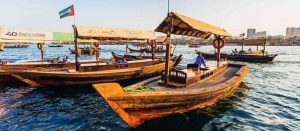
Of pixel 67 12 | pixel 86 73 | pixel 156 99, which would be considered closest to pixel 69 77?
pixel 86 73

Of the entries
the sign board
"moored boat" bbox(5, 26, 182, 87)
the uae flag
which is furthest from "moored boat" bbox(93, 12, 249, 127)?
the sign board

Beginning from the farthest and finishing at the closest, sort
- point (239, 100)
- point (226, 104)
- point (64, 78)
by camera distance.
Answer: point (64, 78) → point (239, 100) → point (226, 104)

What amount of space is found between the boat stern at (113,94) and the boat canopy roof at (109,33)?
7.98 m

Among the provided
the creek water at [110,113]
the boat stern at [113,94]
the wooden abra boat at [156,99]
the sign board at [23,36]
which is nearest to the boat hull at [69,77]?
the creek water at [110,113]

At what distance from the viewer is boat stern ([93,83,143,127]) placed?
6863 millimetres

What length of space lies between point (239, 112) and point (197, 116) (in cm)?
258

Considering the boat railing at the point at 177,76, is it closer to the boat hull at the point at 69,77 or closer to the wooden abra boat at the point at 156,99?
the wooden abra boat at the point at 156,99

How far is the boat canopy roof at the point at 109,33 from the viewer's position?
47.0ft

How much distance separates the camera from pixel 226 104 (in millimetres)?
11523

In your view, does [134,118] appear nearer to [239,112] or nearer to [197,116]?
[197,116]

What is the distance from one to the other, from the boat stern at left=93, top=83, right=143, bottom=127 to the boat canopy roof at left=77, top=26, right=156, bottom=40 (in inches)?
314

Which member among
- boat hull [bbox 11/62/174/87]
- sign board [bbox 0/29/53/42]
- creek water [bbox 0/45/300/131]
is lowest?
creek water [bbox 0/45/300/131]

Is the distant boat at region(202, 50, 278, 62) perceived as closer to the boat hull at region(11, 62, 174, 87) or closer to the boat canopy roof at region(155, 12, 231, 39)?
the boat canopy roof at region(155, 12, 231, 39)

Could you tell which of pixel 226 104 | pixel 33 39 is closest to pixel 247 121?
pixel 226 104
